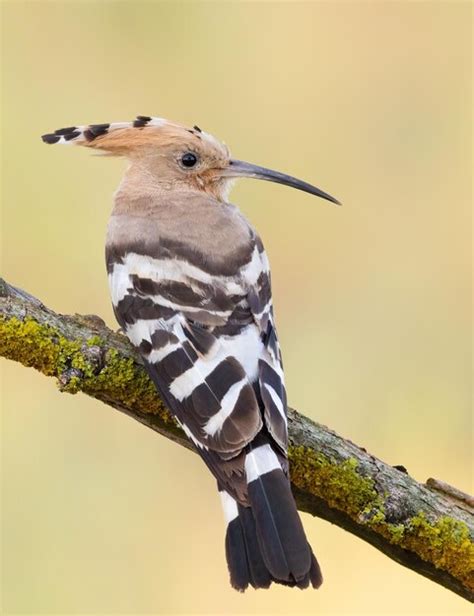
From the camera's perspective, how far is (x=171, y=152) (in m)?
3.20

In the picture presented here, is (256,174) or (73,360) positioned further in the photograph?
(256,174)

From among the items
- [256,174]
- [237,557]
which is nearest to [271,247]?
[256,174]

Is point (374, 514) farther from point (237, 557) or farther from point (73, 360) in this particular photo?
point (73, 360)

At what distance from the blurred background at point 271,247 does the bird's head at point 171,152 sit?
0.33 metres

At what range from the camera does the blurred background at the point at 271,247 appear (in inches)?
144

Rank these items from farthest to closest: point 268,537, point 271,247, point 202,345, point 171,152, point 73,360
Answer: point 271,247 < point 171,152 < point 202,345 < point 73,360 < point 268,537

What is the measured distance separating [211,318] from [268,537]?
489 millimetres

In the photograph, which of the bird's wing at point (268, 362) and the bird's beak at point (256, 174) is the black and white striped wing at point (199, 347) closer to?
the bird's wing at point (268, 362)

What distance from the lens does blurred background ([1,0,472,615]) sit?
144 inches

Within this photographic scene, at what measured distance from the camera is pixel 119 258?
277 cm

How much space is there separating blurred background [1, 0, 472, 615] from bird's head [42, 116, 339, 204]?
0.33 meters

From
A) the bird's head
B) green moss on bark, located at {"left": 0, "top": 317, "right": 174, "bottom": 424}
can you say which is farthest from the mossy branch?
the bird's head

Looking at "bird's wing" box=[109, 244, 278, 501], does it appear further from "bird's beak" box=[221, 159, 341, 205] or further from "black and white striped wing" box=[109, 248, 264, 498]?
"bird's beak" box=[221, 159, 341, 205]

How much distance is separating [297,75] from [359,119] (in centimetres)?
52
